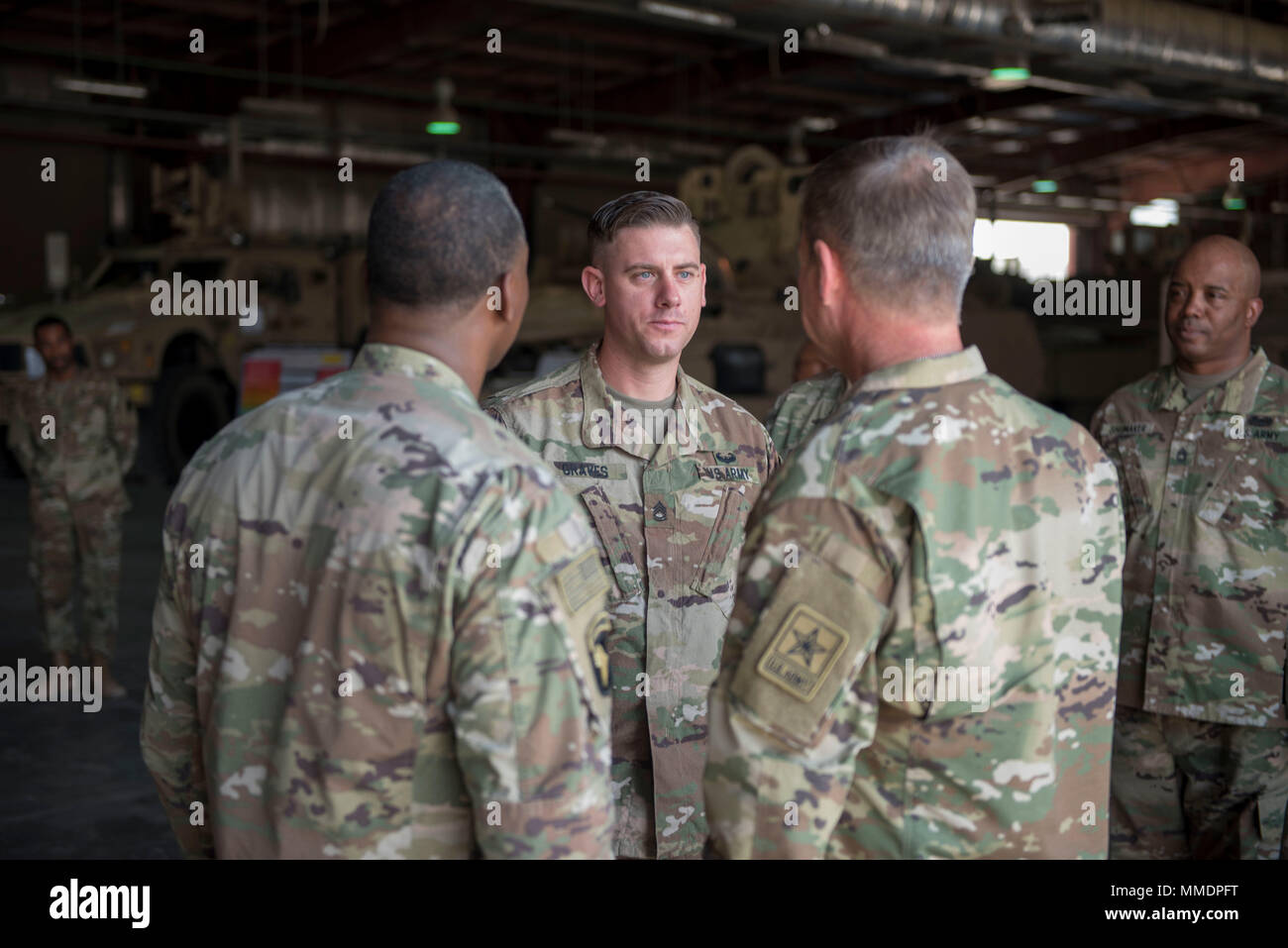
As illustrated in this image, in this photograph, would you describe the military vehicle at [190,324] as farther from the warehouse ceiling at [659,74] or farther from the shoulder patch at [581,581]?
the shoulder patch at [581,581]

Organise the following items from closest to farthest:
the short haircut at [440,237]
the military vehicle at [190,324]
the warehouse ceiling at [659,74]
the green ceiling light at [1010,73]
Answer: the short haircut at [440,237] → the green ceiling light at [1010,73] → the warehouse ceiling at [659,74] → the military vehicle at [190,324]

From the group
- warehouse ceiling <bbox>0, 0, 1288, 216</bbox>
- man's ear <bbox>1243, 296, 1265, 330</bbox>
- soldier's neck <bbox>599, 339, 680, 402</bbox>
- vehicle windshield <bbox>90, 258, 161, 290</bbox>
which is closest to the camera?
soldier's neck <bbox>599, 339, 680, 402</bbox>

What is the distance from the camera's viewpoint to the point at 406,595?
1.52 meters

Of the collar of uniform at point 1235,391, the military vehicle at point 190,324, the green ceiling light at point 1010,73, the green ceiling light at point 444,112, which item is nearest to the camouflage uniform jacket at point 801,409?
the collar of uniform at point 1235,391

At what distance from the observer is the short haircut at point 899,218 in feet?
5.30

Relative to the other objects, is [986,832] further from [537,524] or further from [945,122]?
[945,122]

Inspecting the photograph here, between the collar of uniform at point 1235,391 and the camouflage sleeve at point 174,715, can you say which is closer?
the camouflage sleeve at point 174,715

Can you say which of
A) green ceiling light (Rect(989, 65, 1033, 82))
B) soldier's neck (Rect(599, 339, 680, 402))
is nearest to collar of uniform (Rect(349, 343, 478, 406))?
soldier's neck (Rect(599, 339, 680, 402))

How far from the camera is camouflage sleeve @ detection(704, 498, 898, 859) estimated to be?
153 cm

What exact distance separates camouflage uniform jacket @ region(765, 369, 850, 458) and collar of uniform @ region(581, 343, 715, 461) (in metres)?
0.71

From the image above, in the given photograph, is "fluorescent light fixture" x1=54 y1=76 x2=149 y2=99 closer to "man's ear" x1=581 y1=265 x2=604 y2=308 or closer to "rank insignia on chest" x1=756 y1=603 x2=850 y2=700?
"man's ear" x1=581 y1=265 x2=604 y2=308

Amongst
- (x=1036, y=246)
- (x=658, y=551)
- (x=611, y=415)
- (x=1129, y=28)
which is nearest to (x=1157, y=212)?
(x=1036, y=246)

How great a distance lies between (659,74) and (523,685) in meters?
17.9
